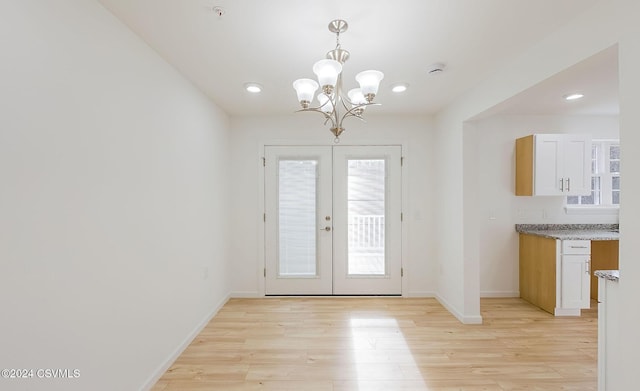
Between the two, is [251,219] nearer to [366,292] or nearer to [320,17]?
[366,292]

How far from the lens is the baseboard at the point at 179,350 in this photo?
Result: 82.1 inches

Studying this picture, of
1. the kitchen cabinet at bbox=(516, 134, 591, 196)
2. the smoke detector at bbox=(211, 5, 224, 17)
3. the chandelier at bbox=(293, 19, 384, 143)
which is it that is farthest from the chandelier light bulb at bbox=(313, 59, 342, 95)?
the kitchen cabinet at bbox=(516, 134, 591, 196)

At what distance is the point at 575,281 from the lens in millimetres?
3250

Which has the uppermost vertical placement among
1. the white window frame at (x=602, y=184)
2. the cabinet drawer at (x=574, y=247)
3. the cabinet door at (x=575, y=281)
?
the white window frame at (x=602, y=184)

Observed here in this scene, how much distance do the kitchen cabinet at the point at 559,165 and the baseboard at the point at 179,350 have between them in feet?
13.5

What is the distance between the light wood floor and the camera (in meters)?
2.16

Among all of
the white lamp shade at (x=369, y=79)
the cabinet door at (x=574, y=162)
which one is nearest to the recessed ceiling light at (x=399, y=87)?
the white lamp shade at (x=369, y=79)

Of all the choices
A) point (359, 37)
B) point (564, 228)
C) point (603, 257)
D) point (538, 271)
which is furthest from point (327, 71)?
point (603, 257)

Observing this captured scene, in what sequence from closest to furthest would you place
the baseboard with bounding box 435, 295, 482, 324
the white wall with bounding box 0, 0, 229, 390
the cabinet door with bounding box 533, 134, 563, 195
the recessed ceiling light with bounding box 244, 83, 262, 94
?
the white wall with bounding box 0, 0, 229, 390 < the recessed ceiling light with bounding box 244, 83, 262, 94 < the baseboard with bounding box 435, 295, 482, 324 < the cabinet door with bounding box 533, 134, 563, 195

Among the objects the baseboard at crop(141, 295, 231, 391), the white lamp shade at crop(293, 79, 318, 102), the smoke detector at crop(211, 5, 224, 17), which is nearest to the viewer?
the smoke detector at crop(211, 5, 224, 17)

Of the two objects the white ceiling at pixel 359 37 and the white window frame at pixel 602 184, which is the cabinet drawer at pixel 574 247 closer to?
the white window frame at pixel 602 184

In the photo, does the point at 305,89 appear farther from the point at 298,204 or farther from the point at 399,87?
the point at 298,204

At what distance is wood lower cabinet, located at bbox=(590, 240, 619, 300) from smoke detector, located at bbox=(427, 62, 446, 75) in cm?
312

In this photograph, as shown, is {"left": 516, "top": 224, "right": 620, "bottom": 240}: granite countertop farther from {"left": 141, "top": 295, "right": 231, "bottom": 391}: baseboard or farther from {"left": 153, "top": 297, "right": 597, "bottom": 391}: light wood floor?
{"left": 141, "top": 295, "right": 231, "bottom": 391}: baseboard
